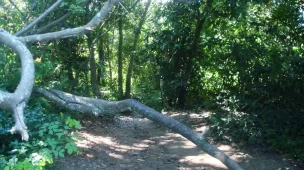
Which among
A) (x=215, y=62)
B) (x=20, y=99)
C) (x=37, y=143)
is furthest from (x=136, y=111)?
(x=215, y=62)

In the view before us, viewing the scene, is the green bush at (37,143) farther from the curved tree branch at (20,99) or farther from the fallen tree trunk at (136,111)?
the curved tree branch at (20,99)

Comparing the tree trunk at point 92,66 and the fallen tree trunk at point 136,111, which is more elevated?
the tree trunk at point 92,66

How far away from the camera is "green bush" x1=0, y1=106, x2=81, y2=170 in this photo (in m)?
4.36

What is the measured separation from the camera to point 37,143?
4910 mm

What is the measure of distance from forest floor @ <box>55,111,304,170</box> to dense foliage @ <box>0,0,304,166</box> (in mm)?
448

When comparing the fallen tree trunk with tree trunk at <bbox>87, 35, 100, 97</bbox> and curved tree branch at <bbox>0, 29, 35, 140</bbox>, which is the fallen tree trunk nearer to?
curved tree branch at <bbox>0, 29, 35, 140</bbox>

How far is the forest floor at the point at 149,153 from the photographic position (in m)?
6.77

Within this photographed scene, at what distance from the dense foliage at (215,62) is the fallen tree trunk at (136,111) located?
466 mm

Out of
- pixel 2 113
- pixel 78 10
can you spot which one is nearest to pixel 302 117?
pixel 78 10

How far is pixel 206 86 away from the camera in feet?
41.4

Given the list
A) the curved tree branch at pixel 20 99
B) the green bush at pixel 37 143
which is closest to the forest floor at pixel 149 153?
the green bush at pixel 37 143

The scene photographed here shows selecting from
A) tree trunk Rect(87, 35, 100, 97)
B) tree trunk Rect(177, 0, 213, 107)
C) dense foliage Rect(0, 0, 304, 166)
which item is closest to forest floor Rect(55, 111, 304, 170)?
dense foliage Rect(0, 0, 304, 166)

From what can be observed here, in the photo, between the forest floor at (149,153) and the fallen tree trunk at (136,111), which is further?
the forest floor at (149,153)

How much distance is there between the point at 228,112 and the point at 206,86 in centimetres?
343
